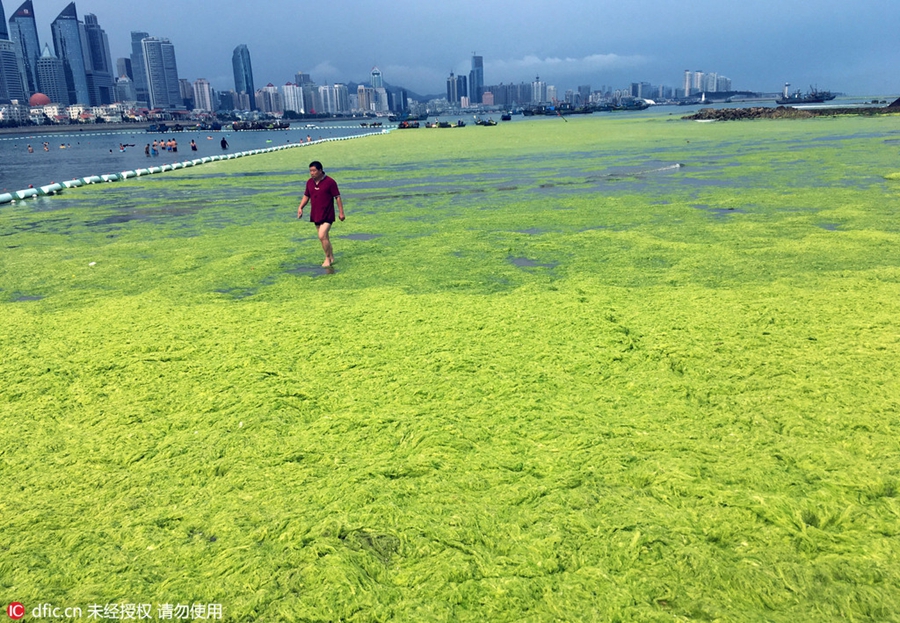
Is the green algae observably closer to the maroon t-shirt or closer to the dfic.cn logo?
the dfic.cn logo

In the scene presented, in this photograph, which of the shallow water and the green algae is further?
the shallow water

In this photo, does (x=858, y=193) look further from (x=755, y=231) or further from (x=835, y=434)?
(x=835, y=434)

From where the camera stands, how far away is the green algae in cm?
255

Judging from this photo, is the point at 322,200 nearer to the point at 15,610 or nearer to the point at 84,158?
the point at 15,610

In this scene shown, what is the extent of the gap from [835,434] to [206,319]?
5129 mm

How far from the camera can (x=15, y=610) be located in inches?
96.6

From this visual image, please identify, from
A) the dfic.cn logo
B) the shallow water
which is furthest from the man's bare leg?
the shallow water

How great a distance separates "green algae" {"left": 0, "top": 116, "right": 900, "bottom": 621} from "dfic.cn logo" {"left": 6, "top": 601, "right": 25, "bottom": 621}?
0.12 ft

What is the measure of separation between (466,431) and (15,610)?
7.39 feet

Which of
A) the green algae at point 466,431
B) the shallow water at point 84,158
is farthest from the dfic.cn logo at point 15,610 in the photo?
the shallow water at point 84,158

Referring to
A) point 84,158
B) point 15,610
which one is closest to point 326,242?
point 15,610

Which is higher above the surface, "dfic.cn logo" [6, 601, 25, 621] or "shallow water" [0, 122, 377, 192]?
"shallow water" [0, 122, 377, 192]

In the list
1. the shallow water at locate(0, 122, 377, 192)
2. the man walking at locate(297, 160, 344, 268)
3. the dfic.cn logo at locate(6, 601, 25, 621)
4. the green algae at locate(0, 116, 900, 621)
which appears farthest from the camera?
the shallow water at locate(0, 122, 377, 192)

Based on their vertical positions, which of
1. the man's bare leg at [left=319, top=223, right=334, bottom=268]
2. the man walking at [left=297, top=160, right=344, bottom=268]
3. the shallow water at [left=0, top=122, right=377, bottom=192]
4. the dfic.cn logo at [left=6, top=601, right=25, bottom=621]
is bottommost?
the dfic.cn logo at [left=6, top=601, right=25, bottom=621]
